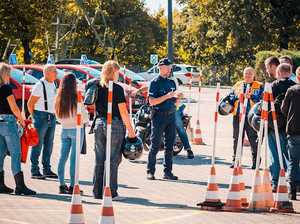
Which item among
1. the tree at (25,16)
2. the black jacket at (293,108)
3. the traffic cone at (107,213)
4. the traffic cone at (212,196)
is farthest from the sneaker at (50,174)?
the tree at (25,16)

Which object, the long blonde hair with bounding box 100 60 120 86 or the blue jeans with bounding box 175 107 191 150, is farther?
the blue jeans with bounding box 175 107 191 150

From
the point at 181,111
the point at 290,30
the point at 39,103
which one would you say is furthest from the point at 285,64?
the point at 290,30

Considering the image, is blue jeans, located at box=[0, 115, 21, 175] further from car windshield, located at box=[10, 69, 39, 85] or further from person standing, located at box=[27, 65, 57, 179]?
car windshield, located at box=[10, 69, 39, 85]

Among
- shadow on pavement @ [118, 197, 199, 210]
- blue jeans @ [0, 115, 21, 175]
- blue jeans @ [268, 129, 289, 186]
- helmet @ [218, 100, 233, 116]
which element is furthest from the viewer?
helmet @ [218, 100, 233, 116]

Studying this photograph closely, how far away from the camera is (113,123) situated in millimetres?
11258

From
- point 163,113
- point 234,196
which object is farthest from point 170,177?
point 234,196

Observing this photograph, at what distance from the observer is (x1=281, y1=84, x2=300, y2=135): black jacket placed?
37.2 ft

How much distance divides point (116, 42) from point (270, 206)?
69.4m

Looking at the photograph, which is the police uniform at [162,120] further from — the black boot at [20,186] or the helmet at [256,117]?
the black boot at [20,186]

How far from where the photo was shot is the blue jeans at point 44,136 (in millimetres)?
13523

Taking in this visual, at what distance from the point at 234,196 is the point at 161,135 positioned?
3380 millimetres

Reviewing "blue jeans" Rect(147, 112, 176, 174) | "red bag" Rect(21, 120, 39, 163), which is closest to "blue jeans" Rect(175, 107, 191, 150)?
"blue jeans" Rect(147, 112, 176, 174)

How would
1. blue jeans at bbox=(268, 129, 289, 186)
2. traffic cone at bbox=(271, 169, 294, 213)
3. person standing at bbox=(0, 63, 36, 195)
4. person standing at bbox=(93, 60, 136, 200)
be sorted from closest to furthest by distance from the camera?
traffic cone at bbox=(271, 169, 294, 213)
person standing at bbox=(93, 60, 136, 200)
person standing at bbox=(0, 63, 36, 195)
blue jeans at bbox=(268, 129, 289, 186)

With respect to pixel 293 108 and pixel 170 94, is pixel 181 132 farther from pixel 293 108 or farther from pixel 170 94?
pixel 293 108
